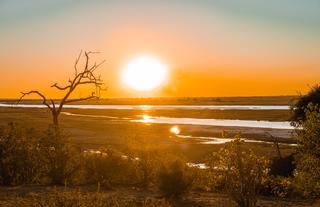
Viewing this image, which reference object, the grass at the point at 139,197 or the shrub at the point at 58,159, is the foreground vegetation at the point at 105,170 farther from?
the grass at the point at 139,197

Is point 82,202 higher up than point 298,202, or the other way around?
point 82,202

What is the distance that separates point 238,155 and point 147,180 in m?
7.26

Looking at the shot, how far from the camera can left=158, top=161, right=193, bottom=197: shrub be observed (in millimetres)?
16781

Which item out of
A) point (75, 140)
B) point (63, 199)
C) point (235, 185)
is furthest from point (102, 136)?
point (63, 199)

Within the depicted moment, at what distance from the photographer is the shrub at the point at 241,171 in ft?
43.0

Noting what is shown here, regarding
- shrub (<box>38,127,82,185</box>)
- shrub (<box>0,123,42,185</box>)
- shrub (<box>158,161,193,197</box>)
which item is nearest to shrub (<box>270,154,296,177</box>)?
shrub (<box>158,161,193,197</box>)

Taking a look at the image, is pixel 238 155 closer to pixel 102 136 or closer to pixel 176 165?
pixel 176 165

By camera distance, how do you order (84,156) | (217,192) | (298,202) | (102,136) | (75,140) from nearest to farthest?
(298,202)
(217,192)
(84,156)
(75,140)
(102,136)

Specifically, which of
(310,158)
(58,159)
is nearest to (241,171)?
(310,158)

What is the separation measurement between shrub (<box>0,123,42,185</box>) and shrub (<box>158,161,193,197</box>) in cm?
550

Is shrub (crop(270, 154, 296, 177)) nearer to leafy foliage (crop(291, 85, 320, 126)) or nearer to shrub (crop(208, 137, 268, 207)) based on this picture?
leafy foliage (crop(291, 85, 320, 126))

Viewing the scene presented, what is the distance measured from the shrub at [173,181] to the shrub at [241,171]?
11.4ft

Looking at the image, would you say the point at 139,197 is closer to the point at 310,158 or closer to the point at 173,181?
the point at 173,181

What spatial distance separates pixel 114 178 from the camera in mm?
20109
